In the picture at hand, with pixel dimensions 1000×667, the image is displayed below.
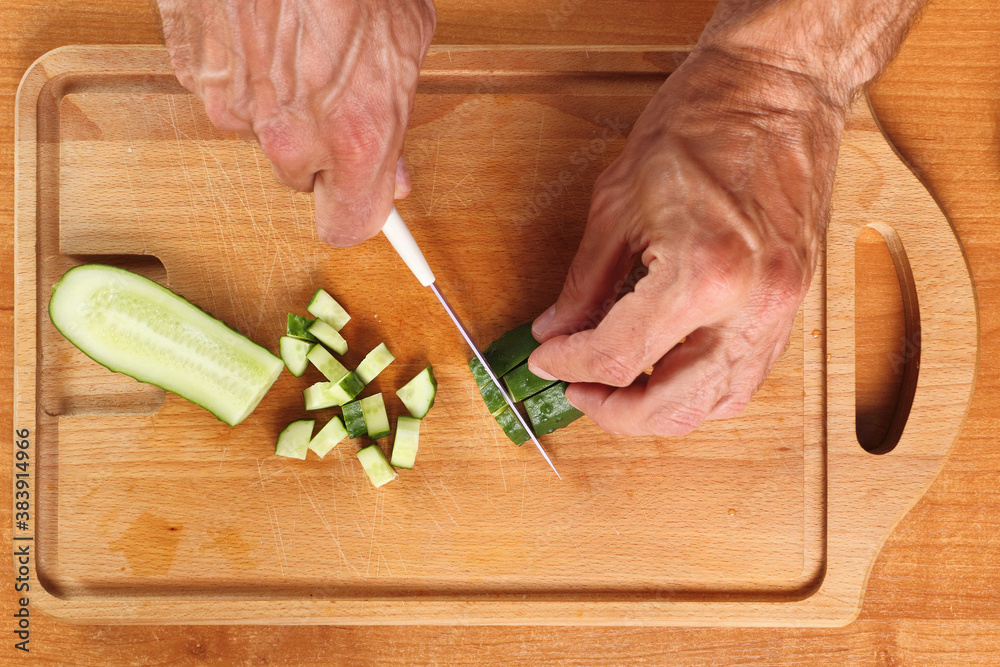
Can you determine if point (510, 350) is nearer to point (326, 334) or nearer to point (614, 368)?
point (614, 368)

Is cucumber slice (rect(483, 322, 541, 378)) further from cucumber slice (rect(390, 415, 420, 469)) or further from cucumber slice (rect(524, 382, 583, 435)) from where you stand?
cucumber slice (rect(390, 415, 420, 469))

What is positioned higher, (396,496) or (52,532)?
(396,496)

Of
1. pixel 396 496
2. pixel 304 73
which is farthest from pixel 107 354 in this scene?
pixel 304 73

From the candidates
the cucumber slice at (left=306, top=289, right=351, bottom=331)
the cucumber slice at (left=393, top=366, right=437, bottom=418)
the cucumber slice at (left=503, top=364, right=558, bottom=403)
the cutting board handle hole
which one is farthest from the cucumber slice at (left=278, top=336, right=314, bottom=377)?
the cutting board handle hole

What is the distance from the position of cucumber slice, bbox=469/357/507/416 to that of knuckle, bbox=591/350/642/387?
2.20 feet

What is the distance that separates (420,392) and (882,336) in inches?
89.2

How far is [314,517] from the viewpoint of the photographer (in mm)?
3055

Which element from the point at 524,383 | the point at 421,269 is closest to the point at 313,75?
the point at 421,269

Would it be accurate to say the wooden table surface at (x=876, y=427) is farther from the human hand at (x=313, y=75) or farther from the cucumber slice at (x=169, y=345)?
the human hand at (x=313, y=75)

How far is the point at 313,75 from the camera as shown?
5.88ft

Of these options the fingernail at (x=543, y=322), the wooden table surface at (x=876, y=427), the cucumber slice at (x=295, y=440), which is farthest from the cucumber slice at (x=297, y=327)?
the wooden table surface at (x=876, y=427)

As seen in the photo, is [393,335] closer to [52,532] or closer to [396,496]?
[396,496]

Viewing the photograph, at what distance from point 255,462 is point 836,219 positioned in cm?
297

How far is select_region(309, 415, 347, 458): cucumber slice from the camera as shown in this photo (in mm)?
2996
